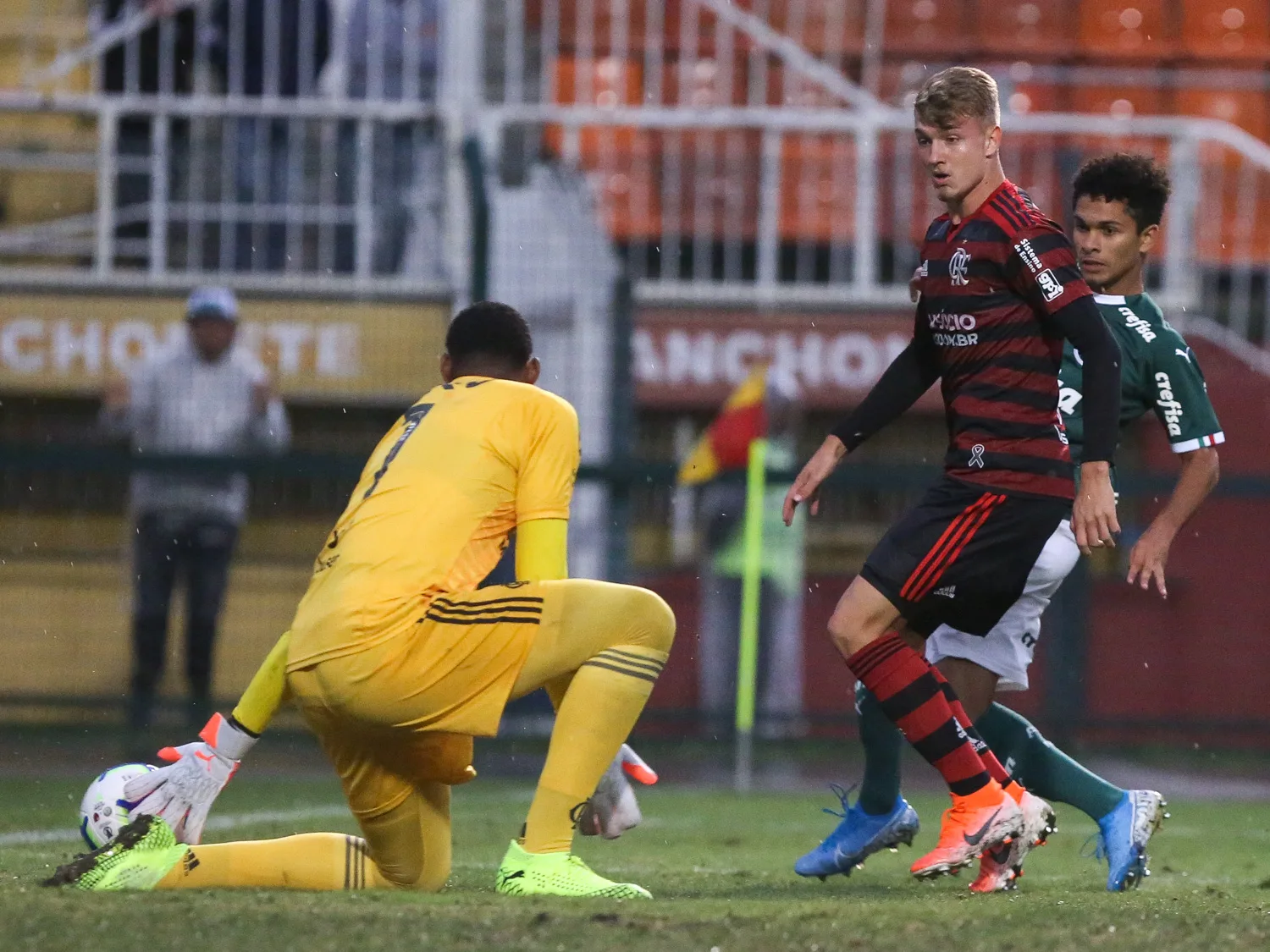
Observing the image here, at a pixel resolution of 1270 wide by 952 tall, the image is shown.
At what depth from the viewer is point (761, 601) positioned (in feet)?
32.3

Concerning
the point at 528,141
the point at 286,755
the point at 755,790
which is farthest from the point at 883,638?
the point at 528,141

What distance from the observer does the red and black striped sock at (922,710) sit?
4.55 m

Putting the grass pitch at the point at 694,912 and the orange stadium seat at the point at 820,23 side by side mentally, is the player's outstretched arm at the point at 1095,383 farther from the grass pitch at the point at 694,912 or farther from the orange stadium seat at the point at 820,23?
the orange stadium seat at the point at 820,23

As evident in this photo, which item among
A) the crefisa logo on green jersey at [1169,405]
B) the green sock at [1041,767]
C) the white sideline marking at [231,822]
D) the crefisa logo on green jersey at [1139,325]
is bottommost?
the white sideline marking at [231,822]

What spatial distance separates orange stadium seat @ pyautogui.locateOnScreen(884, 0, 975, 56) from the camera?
41.9 feet

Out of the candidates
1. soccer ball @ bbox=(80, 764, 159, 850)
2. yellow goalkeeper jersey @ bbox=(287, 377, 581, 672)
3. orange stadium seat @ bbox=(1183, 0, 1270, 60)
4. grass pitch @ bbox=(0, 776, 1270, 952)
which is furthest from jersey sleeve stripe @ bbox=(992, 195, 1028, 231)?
orange stadium seat @ bbox=(1183, 0, 1270, 60)

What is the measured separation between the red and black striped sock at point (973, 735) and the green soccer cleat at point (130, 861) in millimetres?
1794

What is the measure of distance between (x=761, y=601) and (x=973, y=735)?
5202 mm

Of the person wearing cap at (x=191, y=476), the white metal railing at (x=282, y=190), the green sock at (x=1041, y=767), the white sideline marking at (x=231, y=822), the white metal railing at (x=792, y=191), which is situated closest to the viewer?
the green sock at (x=1041, y=767)

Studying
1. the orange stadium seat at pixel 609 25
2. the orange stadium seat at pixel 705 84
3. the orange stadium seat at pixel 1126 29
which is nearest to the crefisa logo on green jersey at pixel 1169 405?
the orange stadium seat at pixel 705 84

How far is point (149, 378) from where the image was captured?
9.56 metres

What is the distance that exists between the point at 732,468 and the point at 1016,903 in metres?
5.68

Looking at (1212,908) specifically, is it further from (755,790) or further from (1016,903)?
(755,790)

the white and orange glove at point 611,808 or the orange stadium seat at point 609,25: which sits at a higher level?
the orange stadium seat at point 609,25
